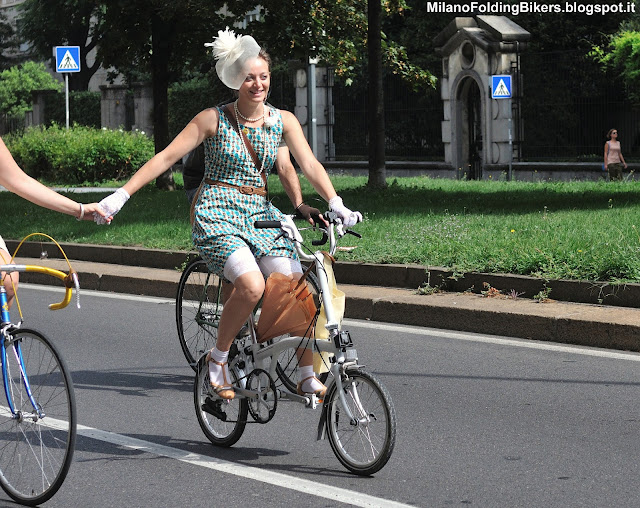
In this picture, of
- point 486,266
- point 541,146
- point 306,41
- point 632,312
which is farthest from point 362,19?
point 632,312

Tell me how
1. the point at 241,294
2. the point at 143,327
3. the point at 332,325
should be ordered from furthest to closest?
the point at 143,327 → the point at 241,294 → the point at 332,325

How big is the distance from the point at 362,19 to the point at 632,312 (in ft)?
46.4

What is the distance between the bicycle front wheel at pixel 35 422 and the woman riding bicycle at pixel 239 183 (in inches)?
39.8

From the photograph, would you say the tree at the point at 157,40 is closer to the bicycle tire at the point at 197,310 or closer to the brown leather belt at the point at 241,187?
the bicycle tire at the point at 197,310

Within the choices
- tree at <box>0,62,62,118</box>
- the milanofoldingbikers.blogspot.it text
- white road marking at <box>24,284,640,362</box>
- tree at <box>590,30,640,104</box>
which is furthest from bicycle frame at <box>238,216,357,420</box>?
tree at <box>0,62,62,118</box>

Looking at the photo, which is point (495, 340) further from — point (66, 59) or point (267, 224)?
point (66, 59)

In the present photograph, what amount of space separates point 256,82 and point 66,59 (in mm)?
21011

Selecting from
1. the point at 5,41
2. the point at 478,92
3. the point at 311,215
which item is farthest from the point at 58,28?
the point at 311,215

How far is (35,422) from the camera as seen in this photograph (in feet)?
14.9

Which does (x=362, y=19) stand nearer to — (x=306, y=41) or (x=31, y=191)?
(x=306, y=41)

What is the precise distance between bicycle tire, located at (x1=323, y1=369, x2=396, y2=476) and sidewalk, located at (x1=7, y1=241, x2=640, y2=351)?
346 cm

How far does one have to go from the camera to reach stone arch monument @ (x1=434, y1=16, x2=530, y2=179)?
86.7 ft

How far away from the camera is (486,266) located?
9719mm

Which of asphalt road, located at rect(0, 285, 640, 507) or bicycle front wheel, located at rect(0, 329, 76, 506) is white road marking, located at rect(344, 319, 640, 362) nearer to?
asphalt road, located at rect(0, 285, 640, 507)
